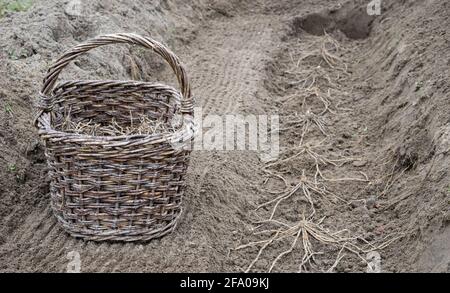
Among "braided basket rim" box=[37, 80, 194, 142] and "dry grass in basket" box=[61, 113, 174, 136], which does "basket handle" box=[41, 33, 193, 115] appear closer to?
"braided basket rim" box=[37, 80, 194, 142]

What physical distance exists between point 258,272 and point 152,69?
2.79 metres

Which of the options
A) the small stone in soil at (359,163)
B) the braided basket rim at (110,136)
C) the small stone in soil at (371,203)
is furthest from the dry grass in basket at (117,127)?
the small stone in soil at (359,163)

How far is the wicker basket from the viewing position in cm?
312

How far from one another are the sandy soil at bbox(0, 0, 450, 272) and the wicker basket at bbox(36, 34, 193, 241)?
4.5 inches

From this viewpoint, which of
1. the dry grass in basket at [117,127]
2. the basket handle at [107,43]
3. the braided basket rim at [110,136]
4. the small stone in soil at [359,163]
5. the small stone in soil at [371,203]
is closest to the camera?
the braided basket rim at [110,136]

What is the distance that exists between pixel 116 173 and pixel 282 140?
2055mm

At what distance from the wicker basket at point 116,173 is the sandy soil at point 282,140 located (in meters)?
0.11

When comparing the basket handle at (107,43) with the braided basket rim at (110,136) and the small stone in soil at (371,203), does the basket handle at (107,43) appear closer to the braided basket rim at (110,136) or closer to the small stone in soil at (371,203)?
the braided basket rim at (110,136)

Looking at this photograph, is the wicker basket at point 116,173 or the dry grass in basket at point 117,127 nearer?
the wicker basket at point 116,173

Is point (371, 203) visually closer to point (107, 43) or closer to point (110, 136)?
point (110, 136)

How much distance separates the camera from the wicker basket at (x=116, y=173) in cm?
312

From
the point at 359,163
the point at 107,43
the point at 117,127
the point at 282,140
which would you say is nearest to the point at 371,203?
the point at 359,163

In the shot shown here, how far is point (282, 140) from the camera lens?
4.95 m

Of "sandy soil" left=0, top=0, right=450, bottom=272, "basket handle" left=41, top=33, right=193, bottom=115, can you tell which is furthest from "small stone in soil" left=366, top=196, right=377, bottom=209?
"basket handle" left=41, top=33, right=193, bottom=115
